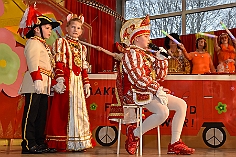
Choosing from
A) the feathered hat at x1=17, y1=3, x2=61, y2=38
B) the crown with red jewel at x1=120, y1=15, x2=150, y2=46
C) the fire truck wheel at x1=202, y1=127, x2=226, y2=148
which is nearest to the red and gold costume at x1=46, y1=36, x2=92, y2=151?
the feathered hat at x1=17, y1=3, x2=61, y2=38

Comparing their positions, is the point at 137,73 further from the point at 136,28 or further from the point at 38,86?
the point at 38,86

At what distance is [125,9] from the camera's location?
9273 millimetres

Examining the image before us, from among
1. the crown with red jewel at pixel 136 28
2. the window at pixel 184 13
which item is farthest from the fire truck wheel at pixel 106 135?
the window at pixel 184 13

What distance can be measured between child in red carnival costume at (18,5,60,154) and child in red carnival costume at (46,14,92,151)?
100mm

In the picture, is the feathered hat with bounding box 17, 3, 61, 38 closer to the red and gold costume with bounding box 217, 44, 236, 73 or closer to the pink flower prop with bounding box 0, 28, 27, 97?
the pink flower prop with bounding box 0, 28, 27, 97

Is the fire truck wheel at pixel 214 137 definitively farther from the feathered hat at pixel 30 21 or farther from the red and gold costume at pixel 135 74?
the feathered hat at pixel 30 21

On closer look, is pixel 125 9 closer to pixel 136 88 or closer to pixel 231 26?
pixel 231 26

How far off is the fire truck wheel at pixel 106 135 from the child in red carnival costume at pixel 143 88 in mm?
1088

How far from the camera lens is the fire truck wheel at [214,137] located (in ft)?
14.6

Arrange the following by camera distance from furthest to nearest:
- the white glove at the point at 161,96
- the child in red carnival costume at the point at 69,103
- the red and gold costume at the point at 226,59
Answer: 1. the red and gold costume at the point at 226,59
2. the child in red carnival costume at the point at 69,103
3. the white glove at the point at 161,96

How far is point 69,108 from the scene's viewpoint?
3705 mm

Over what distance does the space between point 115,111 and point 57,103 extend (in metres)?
0.59

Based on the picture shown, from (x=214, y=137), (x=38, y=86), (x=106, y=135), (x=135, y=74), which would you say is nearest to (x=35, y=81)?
(x=38, y=86)

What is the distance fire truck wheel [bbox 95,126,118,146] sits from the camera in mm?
4539
